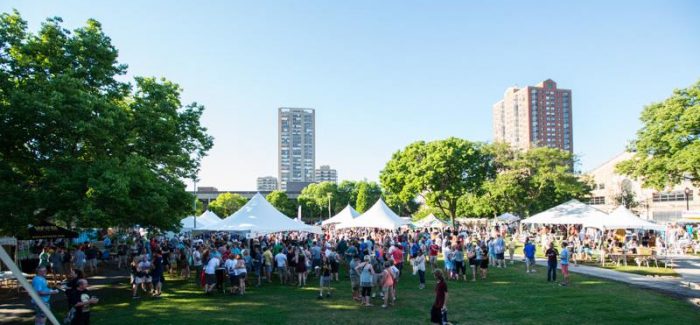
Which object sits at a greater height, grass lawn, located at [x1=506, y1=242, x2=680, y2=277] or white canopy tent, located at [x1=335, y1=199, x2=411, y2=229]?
white canopy tent, located at [x1=335, y1=199, x2=411, y2=229]

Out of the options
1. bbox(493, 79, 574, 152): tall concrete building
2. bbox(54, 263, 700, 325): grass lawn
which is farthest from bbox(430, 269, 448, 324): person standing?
bbox(493, 79, 574, 152): tall concrete building

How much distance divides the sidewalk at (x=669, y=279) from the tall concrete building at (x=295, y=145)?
173m

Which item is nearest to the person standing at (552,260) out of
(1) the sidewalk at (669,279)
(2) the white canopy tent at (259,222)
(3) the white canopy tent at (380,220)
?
(1) the sidewalk at (669,279)

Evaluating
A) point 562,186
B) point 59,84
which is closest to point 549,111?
point 562,186

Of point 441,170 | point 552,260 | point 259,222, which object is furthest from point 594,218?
point 259,222

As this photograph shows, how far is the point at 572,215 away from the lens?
89.5 feet

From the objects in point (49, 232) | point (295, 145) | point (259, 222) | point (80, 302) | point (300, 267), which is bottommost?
point (300, 267)

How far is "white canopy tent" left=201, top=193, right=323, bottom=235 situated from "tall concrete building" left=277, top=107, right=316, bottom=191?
168946 millimetres

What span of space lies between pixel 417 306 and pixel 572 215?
57.1ft

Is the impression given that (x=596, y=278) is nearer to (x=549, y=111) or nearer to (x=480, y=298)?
(x=480, y=298)

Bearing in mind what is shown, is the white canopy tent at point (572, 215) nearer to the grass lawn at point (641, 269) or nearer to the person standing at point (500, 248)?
the grass lawn at point (641, 269)

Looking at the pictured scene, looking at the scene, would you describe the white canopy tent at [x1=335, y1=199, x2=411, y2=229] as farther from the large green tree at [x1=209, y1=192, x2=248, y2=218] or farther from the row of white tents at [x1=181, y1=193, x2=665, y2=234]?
the large green tree at [x1=209, y1=192, x2=248, y2=218]

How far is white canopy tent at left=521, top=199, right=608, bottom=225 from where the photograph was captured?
26.2 meters

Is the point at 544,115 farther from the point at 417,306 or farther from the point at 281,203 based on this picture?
the point at 417,306
